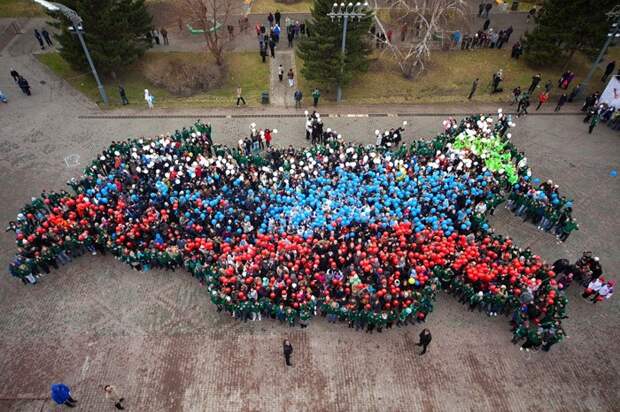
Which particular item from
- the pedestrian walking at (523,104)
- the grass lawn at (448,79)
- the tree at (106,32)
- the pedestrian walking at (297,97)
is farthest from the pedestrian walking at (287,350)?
the tree at (106,32)

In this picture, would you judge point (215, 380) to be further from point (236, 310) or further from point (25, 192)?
point (25, 192)

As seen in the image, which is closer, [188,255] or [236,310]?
[236,310]

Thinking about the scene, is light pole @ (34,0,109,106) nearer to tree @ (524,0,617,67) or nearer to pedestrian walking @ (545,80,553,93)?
pedestrian walking @ (545,80,553,93)

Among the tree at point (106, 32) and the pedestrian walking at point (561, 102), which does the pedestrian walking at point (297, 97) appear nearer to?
the tree at point (106, 32)

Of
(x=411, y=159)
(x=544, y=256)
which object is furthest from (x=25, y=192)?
(x=544, y=256)

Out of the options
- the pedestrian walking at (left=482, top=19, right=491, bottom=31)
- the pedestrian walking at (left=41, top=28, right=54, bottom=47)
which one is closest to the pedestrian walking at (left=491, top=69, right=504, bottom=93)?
the pedestrian walking at (left=482, top=19, right=491, bottom=31)

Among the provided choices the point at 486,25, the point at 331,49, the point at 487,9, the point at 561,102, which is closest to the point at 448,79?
the point at 561,102
